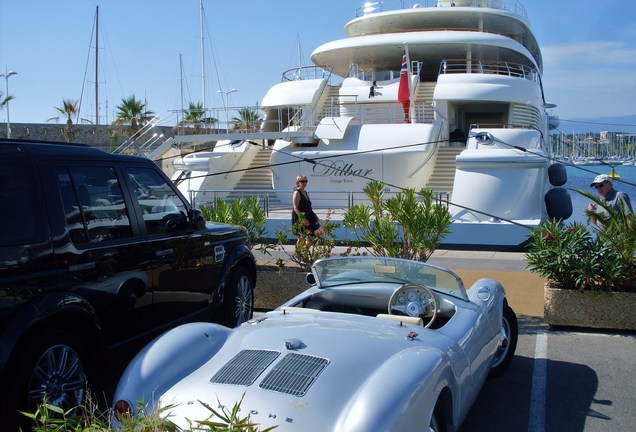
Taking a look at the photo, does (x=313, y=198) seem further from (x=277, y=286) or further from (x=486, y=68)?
(x=277, y=286)

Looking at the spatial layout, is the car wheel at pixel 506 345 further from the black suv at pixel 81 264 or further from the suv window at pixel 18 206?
the suv window at pixel 18 206

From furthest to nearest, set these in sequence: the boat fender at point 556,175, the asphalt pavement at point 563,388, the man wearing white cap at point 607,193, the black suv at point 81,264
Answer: the boat fender at point 556,175 → the man wearing white cap at point 607,193 → the asphalt pavement at point 563,388 → the black suv at point 81,264

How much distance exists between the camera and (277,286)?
8320 mm

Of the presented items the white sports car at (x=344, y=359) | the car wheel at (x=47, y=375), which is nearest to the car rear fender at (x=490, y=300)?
the white sports car at (x=344, y=359)

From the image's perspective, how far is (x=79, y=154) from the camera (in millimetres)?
5008

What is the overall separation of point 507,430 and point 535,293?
4.22 metres

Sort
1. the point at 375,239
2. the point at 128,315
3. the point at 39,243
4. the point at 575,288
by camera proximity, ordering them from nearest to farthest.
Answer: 1. the point at 39,243
2. the point at 128,315
3. the point at 575,288
4. the point at 375,239

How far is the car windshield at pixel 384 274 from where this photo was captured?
496 cm

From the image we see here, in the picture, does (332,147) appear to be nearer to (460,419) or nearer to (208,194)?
(208,194)

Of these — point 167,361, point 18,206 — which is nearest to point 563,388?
point 167,361

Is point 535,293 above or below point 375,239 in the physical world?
below

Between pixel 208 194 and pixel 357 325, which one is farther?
pixel 208 194

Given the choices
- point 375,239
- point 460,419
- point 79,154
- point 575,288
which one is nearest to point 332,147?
point 375,239

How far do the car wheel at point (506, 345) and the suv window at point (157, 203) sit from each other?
2860 millimetres
